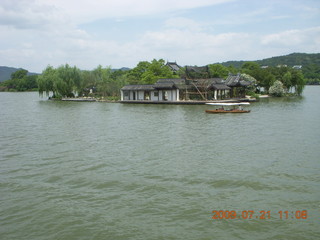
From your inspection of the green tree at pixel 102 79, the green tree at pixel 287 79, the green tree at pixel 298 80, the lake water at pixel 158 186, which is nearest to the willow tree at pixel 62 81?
the green tree at pixel 102 79

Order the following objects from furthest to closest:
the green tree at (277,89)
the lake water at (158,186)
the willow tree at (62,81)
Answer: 1. the green tree at (277,89)
2. the willow tree at (62,81)
3. the lake water at (158,186)

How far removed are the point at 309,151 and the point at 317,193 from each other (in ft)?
18.8

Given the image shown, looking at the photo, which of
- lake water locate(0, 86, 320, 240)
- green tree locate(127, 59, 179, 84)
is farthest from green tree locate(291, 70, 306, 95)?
lake water locate(0, 86, 320, 240)

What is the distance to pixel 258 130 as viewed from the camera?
69.6 feet

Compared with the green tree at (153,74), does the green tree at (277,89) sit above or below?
below

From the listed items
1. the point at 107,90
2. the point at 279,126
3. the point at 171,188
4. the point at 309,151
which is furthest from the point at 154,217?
the point at 107,90

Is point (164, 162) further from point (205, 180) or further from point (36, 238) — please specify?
point (36, 238)

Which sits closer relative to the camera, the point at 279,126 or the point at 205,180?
the point at 205,180

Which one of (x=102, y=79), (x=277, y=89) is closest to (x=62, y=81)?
(x=102, y=79)
